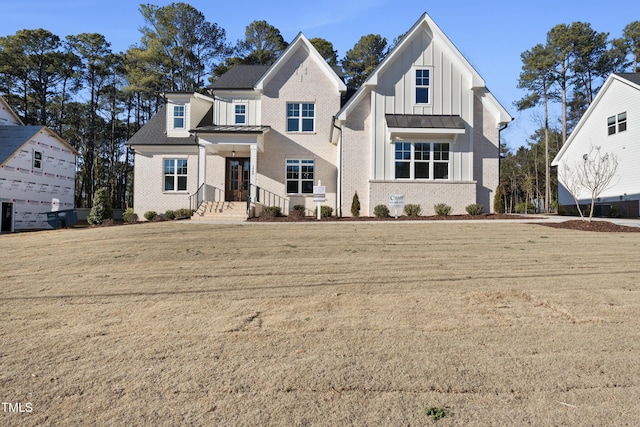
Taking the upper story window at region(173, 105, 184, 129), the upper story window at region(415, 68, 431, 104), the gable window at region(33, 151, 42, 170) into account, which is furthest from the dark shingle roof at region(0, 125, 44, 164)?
the upper story window at region(415, 68, 431, 104)

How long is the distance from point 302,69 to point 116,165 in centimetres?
3068

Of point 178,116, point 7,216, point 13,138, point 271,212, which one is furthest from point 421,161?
point 13,138

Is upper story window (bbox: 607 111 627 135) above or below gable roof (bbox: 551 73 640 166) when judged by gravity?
below

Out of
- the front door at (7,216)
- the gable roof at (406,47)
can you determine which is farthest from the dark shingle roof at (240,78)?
the front door at (7,216)

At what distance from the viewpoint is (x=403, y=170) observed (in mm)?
18797

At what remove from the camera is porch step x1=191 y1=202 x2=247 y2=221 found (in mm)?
18094

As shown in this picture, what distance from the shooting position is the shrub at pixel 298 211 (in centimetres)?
1838

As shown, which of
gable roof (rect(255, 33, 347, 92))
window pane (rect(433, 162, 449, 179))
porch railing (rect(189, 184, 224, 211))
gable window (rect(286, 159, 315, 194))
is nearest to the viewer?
window pane (rect(433, 162, 449, 179))

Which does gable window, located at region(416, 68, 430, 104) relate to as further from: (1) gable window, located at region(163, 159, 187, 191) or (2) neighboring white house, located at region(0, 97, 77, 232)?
(2) neighboring white house, located at region(0, 97, 77, 232)

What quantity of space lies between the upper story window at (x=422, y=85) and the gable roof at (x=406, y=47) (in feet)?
4.22

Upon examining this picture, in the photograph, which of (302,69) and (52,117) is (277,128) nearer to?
(302,69)

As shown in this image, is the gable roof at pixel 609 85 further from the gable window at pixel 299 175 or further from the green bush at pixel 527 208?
the gable window at pixel 299 175

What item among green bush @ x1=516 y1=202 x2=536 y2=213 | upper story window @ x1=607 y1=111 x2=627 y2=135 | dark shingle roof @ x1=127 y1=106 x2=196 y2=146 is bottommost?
green bush @ x1=516 y1=202 x2=536 y2=213

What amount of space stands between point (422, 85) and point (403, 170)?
402cm
